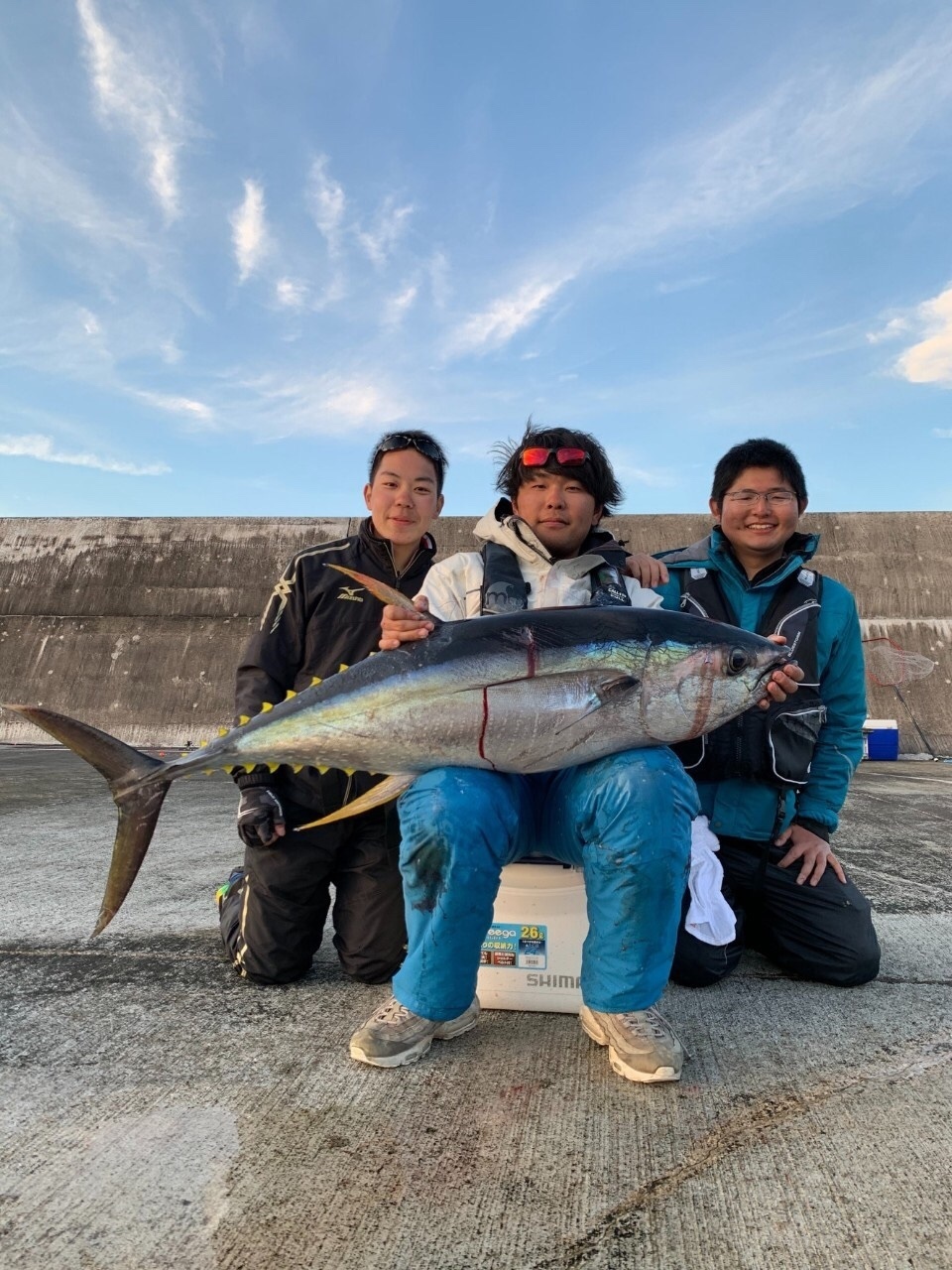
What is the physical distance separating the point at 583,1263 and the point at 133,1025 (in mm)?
1453

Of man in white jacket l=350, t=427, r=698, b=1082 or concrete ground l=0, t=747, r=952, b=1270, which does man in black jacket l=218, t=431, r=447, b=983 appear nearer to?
concrete ground l=0, t=747, r=952, b=1270

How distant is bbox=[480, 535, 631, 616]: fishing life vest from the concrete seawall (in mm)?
11073

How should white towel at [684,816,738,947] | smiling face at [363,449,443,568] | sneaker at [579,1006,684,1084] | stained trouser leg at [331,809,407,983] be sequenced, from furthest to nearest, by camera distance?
smiling face at [363,449,443,568] < stained trouser leg at [331,809,407,983] < white towel at [684,816,738,947] < sneaker at [579,1006,684,1084]

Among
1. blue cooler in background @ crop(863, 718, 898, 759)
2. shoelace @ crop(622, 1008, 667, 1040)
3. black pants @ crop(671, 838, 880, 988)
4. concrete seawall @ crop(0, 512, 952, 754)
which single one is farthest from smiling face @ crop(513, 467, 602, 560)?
concrete seawall @ crop(0, 512, 952, 754)

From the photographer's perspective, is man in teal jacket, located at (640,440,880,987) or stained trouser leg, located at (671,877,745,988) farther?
man in teal jacket, located at (640,440,880,987)

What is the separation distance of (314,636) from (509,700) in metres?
1.20

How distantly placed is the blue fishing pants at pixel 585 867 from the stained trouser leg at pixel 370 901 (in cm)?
57

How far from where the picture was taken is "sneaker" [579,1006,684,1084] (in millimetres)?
1875

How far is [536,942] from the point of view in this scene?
2301 millimetres

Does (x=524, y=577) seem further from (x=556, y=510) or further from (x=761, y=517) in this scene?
(x=761, y=517)

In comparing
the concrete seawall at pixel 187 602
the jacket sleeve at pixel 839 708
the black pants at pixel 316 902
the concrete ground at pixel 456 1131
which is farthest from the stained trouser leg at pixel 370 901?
the concrete seawall at pixel 187 602

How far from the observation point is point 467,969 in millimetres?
2031

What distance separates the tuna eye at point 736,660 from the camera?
6.89 feet

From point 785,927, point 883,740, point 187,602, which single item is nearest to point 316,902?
point 785,927
